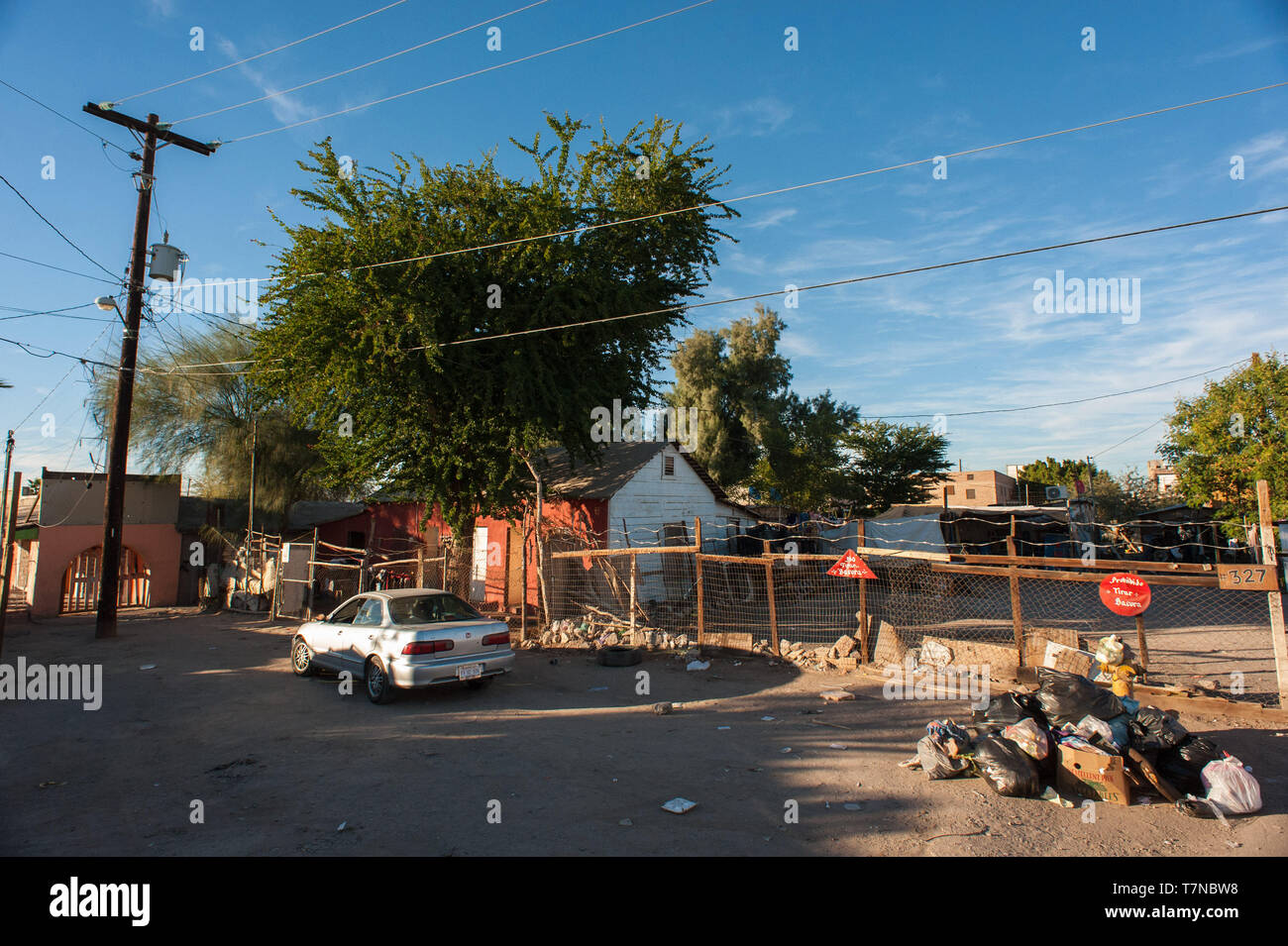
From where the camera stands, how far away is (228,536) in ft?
70.9

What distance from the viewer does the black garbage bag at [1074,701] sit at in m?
5.85

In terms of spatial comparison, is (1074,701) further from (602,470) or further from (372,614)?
(602,470)

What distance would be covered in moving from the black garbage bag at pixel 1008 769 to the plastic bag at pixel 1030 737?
47mm

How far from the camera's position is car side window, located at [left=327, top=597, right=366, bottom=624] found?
10.1 m

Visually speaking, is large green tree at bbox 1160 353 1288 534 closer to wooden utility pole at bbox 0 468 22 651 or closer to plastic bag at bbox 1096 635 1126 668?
plastic bag at bbox 1096 635 1126 668

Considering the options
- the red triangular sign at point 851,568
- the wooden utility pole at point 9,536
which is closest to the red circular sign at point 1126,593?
the red triangular sign at point 851,568

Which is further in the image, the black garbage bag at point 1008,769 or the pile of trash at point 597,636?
the pile of trash at point 597,636

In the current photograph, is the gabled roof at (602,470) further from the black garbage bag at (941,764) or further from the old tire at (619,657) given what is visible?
the black garbage bag at (941,764)

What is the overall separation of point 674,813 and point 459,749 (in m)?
2.79

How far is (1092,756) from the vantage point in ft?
17.3

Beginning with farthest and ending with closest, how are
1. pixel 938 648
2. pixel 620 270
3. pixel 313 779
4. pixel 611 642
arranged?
pixel 620 270, pixel 611 642, pixel 938 648, pixel 313 779

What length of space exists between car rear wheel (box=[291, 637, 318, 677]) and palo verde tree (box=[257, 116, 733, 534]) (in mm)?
5813
